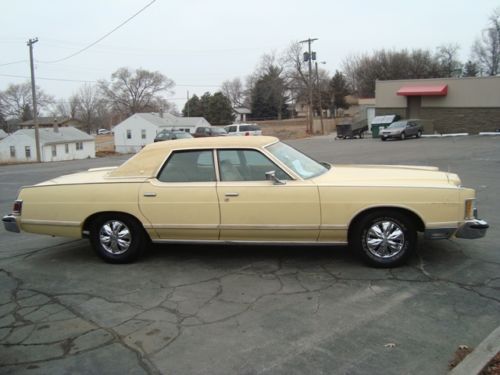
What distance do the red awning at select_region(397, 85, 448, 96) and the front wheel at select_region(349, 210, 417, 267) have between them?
37064mm

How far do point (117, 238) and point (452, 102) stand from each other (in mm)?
38791

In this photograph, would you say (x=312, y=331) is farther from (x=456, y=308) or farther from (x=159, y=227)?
(x=159, y=227)

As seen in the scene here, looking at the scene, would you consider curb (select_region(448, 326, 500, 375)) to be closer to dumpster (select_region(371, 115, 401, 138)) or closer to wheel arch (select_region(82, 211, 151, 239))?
wheel arch (select_region(82, 211, 151, 239))

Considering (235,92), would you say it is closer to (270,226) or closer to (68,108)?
(68,108)

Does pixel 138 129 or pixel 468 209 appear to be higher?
pixel 138 129

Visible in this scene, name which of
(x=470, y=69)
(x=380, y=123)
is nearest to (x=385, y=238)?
(x=380, y=123)

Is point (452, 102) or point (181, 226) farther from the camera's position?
point (452, 102)

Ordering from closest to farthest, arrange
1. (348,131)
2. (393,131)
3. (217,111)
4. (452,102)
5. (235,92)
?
(393,131) < (452,102) < (348,131) < (217,111) < (235,92)

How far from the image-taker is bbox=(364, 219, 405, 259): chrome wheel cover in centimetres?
505

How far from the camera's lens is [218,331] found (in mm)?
3904

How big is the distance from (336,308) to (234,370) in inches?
51.0

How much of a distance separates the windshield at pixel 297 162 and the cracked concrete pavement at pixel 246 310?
1.01m

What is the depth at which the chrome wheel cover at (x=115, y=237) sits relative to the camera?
567 centimetres

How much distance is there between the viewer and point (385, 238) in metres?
5.06
